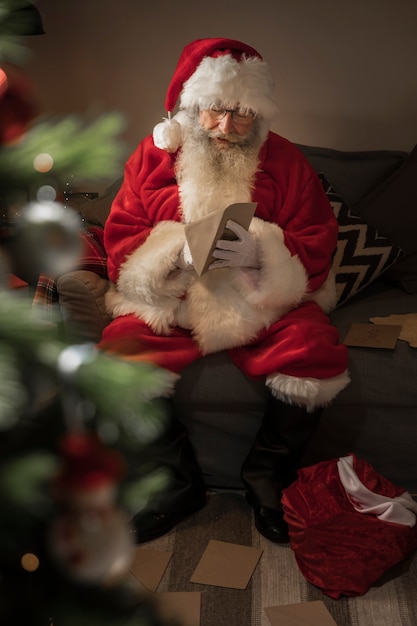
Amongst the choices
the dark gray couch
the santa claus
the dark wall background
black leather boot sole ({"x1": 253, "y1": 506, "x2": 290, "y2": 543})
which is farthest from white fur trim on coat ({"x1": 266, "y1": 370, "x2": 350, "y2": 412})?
the dark wall background

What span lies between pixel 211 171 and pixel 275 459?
2.88ft

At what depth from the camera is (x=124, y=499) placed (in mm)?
758

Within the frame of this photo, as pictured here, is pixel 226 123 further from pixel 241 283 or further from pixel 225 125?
pixel 241 283

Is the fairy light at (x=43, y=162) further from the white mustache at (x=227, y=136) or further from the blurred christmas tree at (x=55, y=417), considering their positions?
the white mustache at (x=227, y=136)

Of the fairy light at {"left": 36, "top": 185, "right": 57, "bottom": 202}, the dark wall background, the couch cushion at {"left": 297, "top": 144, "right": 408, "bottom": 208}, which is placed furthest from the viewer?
the dark wall background

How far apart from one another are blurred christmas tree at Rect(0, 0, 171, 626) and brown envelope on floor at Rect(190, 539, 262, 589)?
1041 mm

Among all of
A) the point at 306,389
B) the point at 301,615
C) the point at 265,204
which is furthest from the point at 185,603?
the point at 265,204

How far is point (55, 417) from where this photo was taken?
0.69 m

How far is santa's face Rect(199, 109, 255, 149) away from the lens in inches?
75.2

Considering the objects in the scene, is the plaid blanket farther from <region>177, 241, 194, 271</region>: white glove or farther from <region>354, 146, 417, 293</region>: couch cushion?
<region>354, 146, 417, 293</region>: couch cushion

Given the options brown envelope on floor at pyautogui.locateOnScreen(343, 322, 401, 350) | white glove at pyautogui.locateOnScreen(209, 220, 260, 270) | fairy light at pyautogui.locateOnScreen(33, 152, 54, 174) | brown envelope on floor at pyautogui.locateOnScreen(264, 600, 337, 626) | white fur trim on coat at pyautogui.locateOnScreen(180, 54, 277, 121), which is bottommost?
brown envelope on floor at pyautogui.locateOnScreen(264, 600, 337, 626)

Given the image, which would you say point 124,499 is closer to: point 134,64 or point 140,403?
point 140,403

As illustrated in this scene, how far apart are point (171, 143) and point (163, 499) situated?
1.06 meters

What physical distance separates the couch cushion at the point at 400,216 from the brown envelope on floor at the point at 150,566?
131cm
